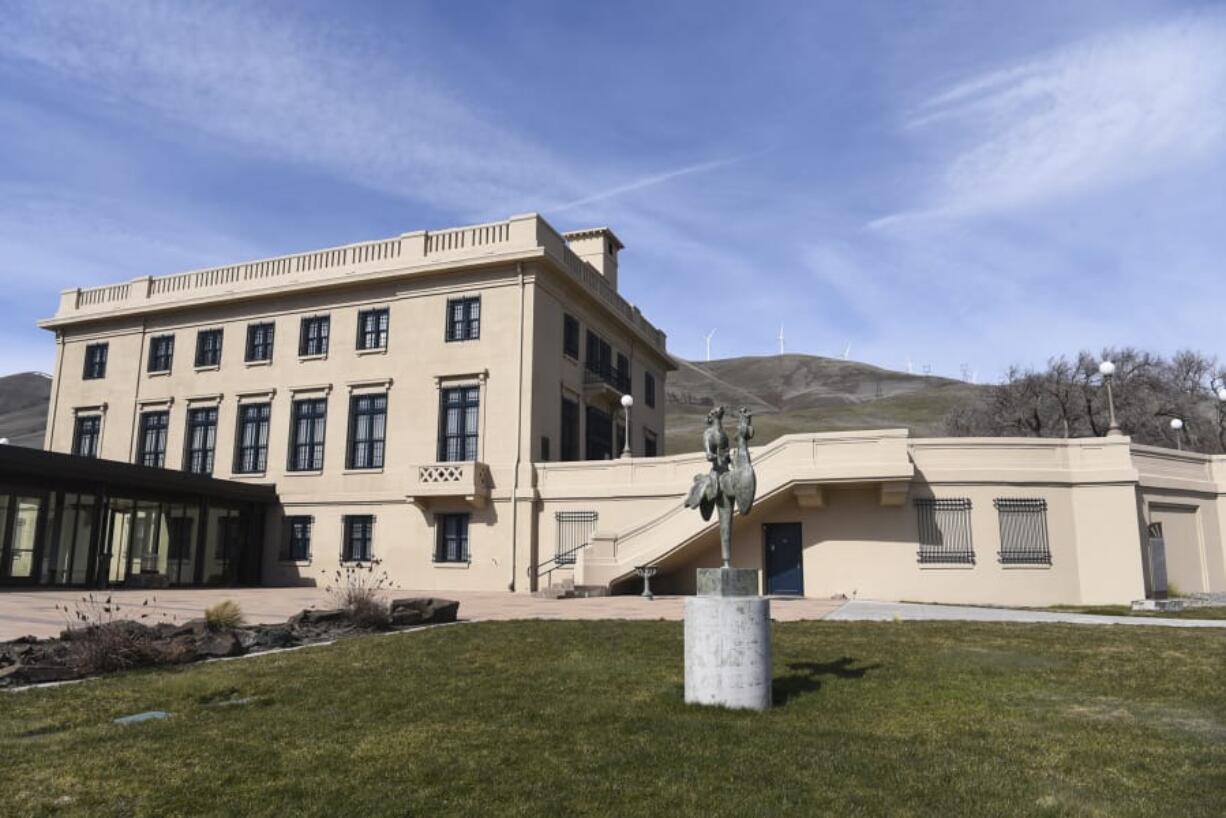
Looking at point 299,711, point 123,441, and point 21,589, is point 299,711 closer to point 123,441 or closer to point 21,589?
point 21,589

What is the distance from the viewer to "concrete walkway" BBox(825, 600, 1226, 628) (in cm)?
1605

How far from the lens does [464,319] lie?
30.6 metres

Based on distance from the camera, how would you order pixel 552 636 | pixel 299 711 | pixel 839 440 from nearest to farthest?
pixel 299 711, pixel 552 636, pixel 839 440

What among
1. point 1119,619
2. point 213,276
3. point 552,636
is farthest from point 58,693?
point 213,276

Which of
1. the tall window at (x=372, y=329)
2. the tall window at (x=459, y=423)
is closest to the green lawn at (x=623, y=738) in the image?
the tall window at (x=459, y=423)

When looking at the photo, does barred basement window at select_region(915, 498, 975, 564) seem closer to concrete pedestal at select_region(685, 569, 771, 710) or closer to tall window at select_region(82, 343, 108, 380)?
concrete pedestal at select_region(685, 569, 771, 710)

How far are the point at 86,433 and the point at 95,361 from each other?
3178 mm

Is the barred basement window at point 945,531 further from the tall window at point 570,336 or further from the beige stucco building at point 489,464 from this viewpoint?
the tall window at point 570,336

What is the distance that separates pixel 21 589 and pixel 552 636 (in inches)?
759

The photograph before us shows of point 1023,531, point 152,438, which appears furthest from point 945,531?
point 152,438

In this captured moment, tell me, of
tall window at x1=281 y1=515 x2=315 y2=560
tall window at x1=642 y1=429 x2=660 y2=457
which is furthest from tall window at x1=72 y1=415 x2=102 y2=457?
tall window at x1=642 y1=429 x2=660 y2=457

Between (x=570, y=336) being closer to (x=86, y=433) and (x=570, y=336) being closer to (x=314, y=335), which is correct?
(x=314, y=335)

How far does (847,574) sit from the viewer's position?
79.4ft

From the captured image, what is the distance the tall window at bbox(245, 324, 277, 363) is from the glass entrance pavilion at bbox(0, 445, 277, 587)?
17.8 ft
